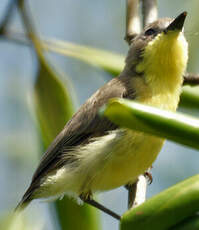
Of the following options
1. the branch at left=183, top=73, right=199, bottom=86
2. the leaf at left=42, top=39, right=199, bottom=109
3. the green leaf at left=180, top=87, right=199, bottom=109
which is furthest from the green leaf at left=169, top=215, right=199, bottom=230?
the branch at left=183, top=73, right=199, bottom=86

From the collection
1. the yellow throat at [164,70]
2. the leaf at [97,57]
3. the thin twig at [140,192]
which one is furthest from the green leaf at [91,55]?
the thin twig at [140,192]

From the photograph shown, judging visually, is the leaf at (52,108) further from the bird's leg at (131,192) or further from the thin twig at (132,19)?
the thin twig at (132,19)

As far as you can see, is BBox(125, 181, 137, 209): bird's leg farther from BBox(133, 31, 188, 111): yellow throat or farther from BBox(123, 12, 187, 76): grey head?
BBox(123, 12, 187, 76): grey head

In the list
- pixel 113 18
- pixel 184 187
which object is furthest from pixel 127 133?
pixel 113 18

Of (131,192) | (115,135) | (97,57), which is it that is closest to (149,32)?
(97,57)

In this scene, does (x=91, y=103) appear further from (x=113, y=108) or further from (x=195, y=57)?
(x=113, y=108)

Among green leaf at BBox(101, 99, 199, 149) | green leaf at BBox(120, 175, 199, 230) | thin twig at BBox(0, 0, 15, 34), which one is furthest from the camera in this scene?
thin twig at BBox(0, 0, 15, 34)
